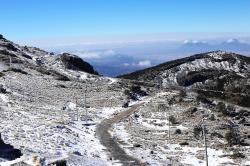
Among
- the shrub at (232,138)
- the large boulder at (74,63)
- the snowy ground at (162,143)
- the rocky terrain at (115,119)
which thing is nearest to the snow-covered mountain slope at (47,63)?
the large boulder at (74,63)

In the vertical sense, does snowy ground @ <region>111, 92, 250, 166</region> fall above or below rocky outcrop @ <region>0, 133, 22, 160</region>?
below

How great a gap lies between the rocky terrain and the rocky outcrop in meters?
0.18

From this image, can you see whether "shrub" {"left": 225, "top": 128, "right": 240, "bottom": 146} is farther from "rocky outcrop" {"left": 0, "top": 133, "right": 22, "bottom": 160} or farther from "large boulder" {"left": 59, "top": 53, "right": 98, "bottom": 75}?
"large boulder" {"left": 59, "top": 53, "right": 98, "bottom": 75}

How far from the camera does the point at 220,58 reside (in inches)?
6225

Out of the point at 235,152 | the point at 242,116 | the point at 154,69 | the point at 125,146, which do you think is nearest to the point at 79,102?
the point at 242,116

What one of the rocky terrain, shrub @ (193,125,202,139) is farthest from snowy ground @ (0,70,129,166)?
shrub @ (193,125,202,139)

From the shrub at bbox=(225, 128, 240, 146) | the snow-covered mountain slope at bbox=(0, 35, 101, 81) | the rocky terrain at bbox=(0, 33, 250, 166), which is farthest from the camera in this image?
the snow-covered mountain slope at bbox=(0, 35, 101, 81)

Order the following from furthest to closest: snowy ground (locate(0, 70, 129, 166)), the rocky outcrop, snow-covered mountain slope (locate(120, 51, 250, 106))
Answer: snow-covered mountain slope (locate(120, 51, 250, 106))
snowy ground (locate(0, 70, 129, 166))
the rocky outcrop

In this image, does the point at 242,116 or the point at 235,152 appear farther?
the point at 242,116

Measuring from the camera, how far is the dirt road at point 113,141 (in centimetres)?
4772

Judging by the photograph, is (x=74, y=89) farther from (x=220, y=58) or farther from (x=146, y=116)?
(x=220, y=58)

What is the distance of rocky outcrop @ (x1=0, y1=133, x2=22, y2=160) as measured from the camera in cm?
3990

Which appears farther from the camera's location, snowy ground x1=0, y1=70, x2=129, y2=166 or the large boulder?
the large boulder

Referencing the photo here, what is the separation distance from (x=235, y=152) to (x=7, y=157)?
22.5 m
